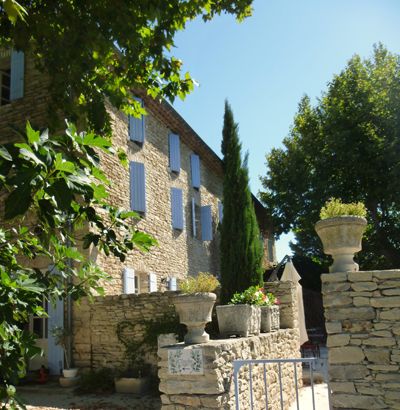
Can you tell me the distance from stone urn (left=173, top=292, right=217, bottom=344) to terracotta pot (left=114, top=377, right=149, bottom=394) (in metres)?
3.29

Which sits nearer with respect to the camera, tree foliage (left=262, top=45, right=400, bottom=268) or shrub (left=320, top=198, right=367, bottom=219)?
shrub (left=320, top=198, right=367, bottom=219)

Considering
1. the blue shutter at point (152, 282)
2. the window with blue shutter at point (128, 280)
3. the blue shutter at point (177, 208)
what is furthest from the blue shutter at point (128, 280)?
the blue shutter at point (177, 208)

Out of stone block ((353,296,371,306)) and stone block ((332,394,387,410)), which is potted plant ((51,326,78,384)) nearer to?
stone block ((332,394,387,410))

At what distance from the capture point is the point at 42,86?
10773 millimetres

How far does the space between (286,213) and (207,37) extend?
526 inches

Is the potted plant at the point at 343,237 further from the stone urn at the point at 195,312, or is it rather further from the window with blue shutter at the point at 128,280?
the window with blue shutter at the point at 128,280

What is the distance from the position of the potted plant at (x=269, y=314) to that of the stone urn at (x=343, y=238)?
3.29 metres

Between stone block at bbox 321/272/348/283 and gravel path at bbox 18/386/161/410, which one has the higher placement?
stone block at bbox 321/272/348/283

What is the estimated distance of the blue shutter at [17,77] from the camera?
1099cm

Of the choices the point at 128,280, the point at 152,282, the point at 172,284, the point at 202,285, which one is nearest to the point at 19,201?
the point at 202,285

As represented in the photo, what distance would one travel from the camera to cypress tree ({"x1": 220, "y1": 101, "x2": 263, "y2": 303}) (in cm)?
1087

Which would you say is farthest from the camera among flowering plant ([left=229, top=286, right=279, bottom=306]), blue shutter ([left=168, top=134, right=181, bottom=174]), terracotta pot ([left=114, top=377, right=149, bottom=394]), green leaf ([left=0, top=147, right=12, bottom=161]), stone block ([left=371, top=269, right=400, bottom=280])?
blue shutter ([left=168, top=134, right=181, bottom=174])

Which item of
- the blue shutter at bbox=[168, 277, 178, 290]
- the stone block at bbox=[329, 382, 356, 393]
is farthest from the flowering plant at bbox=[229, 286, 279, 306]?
the blue shutter at bbox=[168, 277, 178, 290]

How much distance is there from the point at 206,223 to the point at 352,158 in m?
6.05
